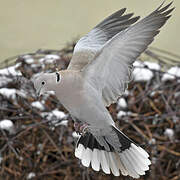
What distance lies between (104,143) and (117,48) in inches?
5.0

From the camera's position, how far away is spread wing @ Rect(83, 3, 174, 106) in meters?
0.39

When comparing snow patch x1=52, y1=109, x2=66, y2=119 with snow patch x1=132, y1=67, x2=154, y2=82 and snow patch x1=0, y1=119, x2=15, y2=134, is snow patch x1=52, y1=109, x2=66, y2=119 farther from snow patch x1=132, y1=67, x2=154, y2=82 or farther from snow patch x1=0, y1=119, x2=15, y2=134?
snow patch x1=132, y1=67, x2=154, y2=82

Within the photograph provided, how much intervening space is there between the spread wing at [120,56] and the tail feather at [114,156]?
0.18 feet

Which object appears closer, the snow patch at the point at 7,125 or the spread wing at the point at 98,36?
the spread wing at the point at 98,36

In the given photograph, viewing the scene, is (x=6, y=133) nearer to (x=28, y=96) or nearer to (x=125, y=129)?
(x=28, y=96)

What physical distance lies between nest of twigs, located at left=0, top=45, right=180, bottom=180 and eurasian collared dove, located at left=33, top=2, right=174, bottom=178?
157 mm

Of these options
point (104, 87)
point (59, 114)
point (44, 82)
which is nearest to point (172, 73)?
point (59, 114)

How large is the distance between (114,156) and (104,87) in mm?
101

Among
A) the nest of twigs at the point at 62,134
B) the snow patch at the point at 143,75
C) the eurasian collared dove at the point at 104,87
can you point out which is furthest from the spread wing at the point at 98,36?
the snow patch at the point at 143,75

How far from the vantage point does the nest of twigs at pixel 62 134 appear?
661mm

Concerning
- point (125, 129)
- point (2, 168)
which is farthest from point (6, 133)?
point (125, 129)

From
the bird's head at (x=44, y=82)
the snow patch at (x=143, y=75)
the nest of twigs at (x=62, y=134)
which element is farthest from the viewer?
the snow patch at (x=143, y=75)

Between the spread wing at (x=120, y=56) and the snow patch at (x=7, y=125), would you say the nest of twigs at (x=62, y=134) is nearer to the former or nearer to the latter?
the snow patch at (x=7, y=125)

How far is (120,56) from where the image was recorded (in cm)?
43
